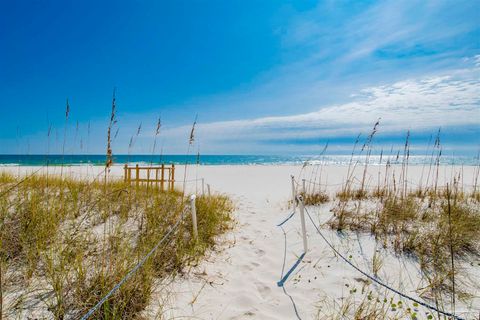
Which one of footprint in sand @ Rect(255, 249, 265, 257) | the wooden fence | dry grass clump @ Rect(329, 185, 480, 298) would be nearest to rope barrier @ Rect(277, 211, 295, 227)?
dry grass clump @ Rect(329, 185, 480, 298)

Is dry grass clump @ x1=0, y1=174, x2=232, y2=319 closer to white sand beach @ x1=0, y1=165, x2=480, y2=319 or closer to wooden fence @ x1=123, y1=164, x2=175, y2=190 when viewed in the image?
white sand beach @ x1=0, y1=165, x2=480, y2=319

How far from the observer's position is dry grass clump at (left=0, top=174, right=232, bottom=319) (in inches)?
84.9

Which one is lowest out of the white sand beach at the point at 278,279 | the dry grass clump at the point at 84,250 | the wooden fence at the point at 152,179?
the white sand beach at the point at 278,279

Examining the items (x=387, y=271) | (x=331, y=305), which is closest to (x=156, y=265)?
(x=331, y=305)

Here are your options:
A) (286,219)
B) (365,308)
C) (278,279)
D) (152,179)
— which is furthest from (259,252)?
(152,179)

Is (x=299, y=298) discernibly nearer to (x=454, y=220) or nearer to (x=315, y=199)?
(x=454, y=220)

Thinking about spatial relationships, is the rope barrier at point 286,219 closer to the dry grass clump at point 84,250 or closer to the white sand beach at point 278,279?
the white sand beach at point 278,279

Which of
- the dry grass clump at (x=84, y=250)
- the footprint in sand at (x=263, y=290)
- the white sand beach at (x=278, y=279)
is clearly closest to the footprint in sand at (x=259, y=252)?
the white sand beach at (x=278, y=279)

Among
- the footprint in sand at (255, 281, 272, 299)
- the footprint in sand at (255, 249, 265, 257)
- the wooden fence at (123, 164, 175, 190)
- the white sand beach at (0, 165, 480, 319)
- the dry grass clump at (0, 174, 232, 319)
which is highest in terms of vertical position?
the wooden fence at (123, 164, 175, 190)

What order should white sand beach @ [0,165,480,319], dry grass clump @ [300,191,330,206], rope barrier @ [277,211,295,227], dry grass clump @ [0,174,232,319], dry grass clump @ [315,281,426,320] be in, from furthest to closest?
dry grass clump @ [300,191,330,206] < rope barrier @ [277,211,295,227] < white sand beach @ [0,165,480,319] < dry grass clump @ [315,281,426,320] < dry grass clump @ [0,174,232,319]

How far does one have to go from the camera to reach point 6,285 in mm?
2346

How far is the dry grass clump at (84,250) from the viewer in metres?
2.16

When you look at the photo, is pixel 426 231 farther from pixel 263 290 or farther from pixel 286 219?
pixel 263 290

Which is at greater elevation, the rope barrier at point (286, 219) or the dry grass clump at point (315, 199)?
the dry grass clump at point (315, 199)
